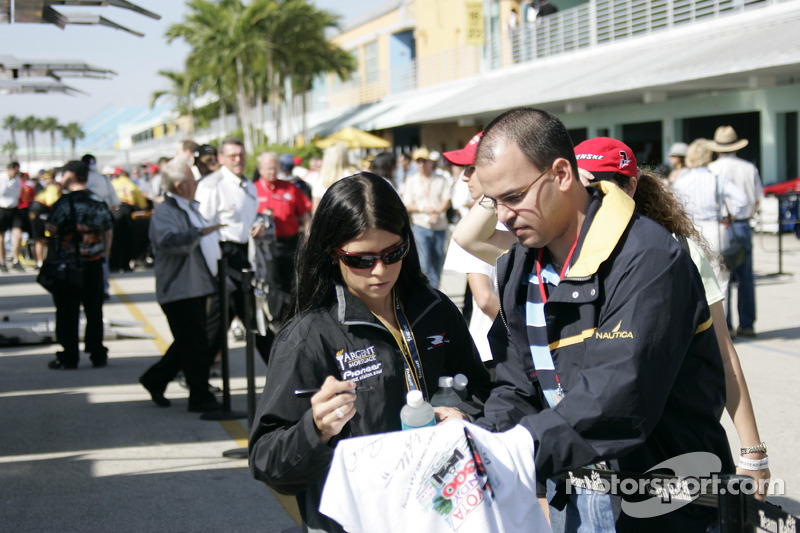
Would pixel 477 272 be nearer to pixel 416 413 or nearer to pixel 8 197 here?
pixel 416 413

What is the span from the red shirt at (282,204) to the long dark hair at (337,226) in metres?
6.40

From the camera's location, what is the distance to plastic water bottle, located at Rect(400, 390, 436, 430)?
2.16m

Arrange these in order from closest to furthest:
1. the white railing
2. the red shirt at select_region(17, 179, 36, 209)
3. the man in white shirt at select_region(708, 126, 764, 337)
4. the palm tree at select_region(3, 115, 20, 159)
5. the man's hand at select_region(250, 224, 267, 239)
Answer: the man's hand at select_region(250, 224, 267, 239), the man in white shirt at select_region(708, 126, 764, 337), the red shirt at select_region(17, 179, 36, 209), the white railing, the palm tree at select_region(3, 115, 20, 159)

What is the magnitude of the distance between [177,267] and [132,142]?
430ft

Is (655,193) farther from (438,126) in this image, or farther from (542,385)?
(438,126)

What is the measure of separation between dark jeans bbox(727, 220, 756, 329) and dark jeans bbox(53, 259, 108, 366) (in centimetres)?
637

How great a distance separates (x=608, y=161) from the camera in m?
3.13

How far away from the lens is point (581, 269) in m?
2.16

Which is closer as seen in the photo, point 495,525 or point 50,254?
point 495,525

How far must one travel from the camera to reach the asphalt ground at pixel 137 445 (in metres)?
4.83

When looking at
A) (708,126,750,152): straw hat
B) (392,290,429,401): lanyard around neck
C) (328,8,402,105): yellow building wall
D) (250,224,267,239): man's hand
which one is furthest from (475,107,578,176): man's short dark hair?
(328,8,402,105): yellow building wall

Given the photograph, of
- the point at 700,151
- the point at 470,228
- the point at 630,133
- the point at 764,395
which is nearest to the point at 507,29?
the point at 630,133

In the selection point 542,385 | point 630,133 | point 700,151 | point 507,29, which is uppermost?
point 507,29

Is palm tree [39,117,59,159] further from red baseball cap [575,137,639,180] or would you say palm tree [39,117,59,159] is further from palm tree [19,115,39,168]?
red baseball cap [575,137,639,180]
